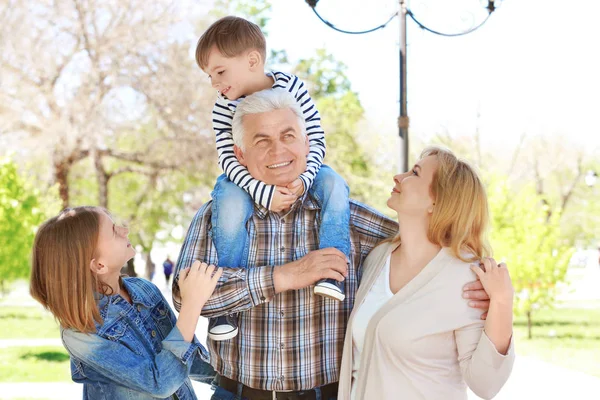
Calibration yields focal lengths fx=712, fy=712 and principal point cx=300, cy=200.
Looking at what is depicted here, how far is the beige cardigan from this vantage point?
2.41 meters

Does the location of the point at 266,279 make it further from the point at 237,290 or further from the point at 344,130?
the point at 344,130

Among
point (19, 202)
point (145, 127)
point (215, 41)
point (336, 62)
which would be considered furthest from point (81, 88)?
point (215, 41)

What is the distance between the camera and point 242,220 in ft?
8.42

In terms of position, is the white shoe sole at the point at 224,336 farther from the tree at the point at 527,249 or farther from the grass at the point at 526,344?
the tree at the point at 527,249

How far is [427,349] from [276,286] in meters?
0.56

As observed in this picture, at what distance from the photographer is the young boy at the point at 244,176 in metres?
2.55

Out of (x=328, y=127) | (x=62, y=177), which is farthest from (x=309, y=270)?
(x=328, y=127)

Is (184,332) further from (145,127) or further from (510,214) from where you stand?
(145,127)

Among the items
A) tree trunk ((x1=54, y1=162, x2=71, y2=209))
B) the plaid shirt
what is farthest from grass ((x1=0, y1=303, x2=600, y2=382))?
the plaid shirt

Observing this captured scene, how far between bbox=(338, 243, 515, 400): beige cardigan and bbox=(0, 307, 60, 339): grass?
41.1ft

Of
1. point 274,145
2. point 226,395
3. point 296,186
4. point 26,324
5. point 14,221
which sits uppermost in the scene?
point 274,145

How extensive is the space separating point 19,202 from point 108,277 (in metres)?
11.2

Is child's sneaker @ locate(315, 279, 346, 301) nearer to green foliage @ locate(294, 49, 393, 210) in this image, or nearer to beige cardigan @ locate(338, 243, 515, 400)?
beige cardigan @ locate(338, 243, 515, 400)

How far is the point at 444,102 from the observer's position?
2648cm
